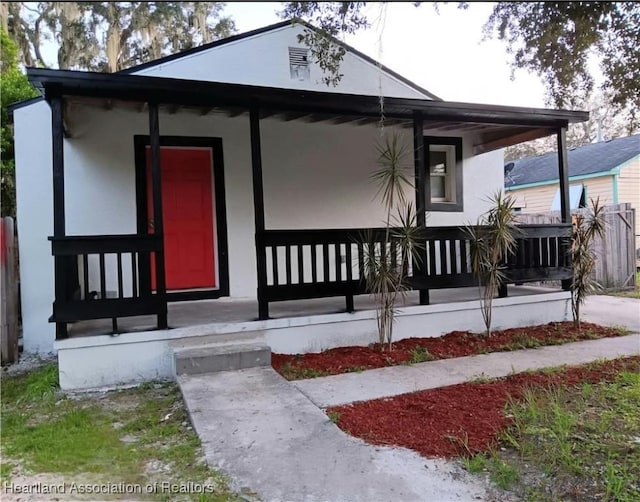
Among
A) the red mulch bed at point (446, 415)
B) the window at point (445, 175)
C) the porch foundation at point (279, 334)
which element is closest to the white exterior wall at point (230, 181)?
the window at point (445, 175)

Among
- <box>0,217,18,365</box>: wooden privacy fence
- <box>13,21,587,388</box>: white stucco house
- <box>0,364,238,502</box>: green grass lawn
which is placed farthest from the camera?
<box>0,217,18,365</box>: wooden privacy fence

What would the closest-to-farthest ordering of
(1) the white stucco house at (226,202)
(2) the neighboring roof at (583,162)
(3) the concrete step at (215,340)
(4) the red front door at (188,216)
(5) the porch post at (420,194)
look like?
1. (1) the white stucco house at (226,202)
2. (3) the concrete step at (215,340)
3. (5) the porch post at (420,194)
4. (4) the red front door at (188,216)
5. (2) the neighboring roof at (583,162)

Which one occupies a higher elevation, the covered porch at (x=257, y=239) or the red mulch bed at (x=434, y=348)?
the covered porch at (x=257, y=239)

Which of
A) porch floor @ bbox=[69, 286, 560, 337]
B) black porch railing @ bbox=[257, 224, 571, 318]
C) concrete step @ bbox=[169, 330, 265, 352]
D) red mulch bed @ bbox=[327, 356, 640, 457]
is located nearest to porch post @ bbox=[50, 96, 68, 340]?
porch floor @ bbox=[69, 286, 560, 337]

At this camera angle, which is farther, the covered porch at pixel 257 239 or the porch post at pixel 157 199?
the porch post at pixel 157 199

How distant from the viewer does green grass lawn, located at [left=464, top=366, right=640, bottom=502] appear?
2.23 meters

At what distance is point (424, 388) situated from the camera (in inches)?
145

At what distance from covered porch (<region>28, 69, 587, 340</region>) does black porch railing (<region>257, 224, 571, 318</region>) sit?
0.5 inches

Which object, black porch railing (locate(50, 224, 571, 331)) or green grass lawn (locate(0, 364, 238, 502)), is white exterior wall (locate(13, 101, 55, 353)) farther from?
green grass lawn (locate(0, 364, 238, 502))

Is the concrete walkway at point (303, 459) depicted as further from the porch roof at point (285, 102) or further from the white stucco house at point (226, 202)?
the porch roof at point (285, 102)

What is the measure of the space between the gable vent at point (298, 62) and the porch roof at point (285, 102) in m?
0.98

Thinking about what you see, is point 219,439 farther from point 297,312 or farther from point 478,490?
point 297,312

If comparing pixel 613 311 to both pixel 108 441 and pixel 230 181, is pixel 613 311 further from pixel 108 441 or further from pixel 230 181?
pixel 108 441

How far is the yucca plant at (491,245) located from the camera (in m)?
4.93
